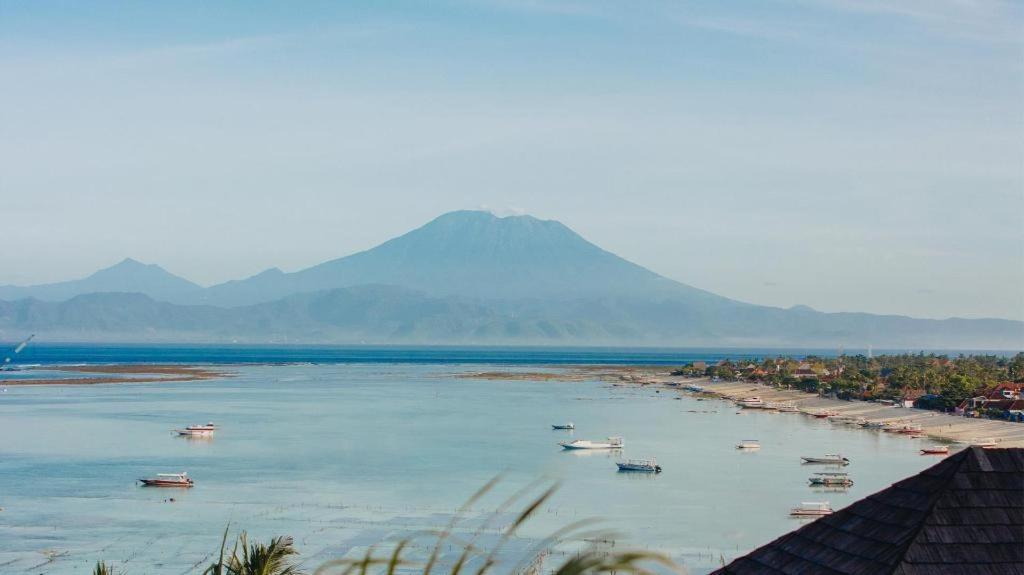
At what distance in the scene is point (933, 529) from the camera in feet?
32.5


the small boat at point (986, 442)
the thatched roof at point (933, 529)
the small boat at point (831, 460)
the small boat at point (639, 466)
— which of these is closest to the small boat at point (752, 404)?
the small boat at point (986, 442)

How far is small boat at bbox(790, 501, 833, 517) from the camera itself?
124 ft

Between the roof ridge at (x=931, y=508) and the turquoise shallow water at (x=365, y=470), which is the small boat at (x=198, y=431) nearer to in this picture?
the turquoise shallow water at (x=365, y=470)

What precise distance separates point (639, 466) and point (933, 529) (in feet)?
129

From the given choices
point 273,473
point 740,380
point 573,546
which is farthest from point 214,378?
point 573,546

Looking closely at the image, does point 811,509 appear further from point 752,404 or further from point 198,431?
point 752,404

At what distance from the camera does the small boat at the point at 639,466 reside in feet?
159

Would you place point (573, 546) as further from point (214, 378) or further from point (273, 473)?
point (214, 378)

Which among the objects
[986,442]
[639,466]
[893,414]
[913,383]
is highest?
[913,383]

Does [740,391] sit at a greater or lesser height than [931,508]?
lesser

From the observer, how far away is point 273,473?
46.7m

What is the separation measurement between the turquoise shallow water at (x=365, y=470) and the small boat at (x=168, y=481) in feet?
2.51

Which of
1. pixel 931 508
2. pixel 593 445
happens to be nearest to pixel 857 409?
pixel 593 445

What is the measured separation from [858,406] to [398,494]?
174 feet
